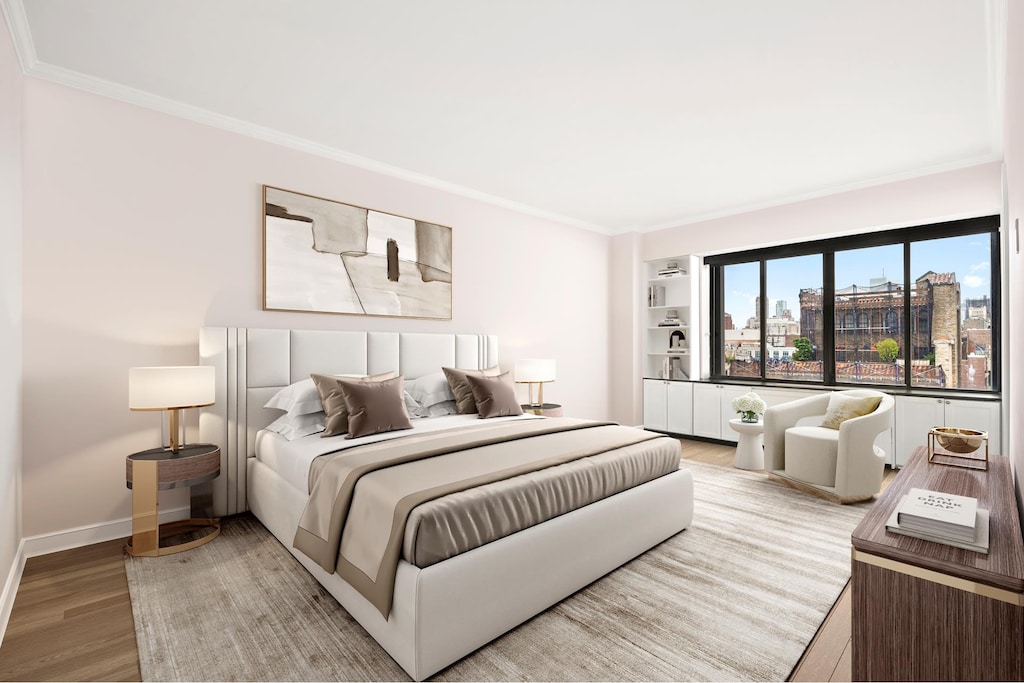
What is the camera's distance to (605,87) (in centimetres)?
292

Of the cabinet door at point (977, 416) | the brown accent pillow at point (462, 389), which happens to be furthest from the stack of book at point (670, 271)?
the brown accent pillow at point (462, 389)

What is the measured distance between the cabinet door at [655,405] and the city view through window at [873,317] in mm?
828

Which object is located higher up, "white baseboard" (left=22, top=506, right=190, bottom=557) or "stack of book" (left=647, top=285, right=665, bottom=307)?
"stack of book" (left=647, top=285, right=665, bottom=307)

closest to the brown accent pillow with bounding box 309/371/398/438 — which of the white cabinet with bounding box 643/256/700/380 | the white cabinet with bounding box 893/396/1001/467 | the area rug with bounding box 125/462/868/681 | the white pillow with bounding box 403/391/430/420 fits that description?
the white pillow with bounding box 403/391/430/420

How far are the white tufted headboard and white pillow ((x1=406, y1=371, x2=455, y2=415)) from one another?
281mm

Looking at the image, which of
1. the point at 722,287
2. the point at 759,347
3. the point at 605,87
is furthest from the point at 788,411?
the point at 605,87

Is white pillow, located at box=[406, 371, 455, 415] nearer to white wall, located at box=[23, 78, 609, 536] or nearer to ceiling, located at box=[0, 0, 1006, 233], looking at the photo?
white wall, located at box=[23, 78, 609, 536]

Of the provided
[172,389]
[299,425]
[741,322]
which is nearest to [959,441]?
[299,425]

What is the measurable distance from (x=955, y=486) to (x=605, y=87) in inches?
100

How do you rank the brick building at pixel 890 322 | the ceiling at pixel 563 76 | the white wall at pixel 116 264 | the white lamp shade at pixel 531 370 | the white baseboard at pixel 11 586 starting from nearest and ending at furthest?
the white baseboard at pixel 11 586 < the ceiling at pixel 563 76 < the white wall at pixel 116 264 < the brick building at pixel 890 322 < the white lamp shade at pixel 531 370

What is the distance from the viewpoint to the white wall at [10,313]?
7.09ft

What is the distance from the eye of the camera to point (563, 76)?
281 centimetres

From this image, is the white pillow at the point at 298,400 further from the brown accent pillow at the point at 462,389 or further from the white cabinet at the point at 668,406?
the white cabinet at the point at 668,406

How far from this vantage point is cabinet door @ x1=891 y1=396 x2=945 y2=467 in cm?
419
